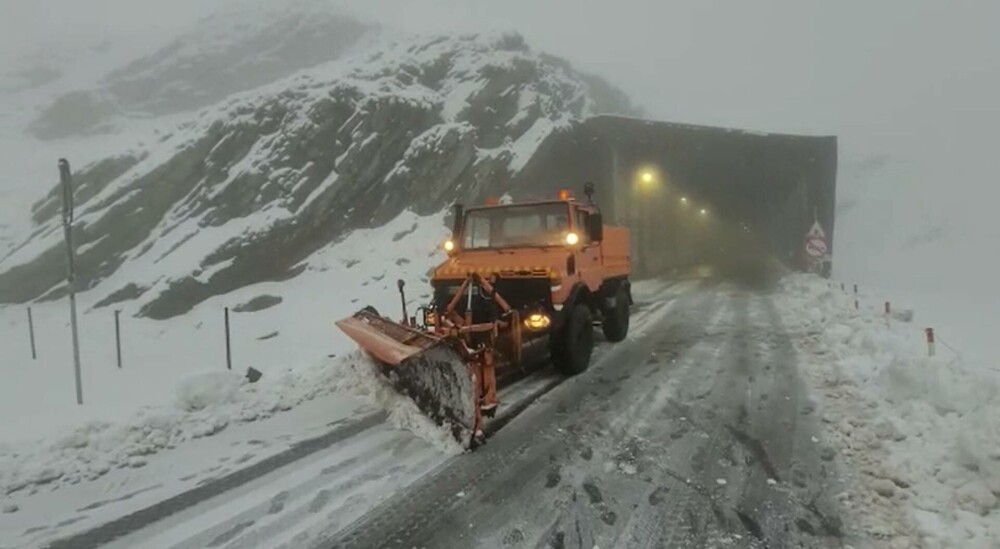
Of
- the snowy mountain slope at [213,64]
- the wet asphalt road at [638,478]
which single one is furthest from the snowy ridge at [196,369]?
the snowy mountain slope at [213,64]

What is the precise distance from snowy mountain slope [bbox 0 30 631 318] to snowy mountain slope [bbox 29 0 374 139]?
22844mm

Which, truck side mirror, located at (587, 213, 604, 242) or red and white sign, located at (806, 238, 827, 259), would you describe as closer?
truck side mirror, located at (587, 213, 604, 242)

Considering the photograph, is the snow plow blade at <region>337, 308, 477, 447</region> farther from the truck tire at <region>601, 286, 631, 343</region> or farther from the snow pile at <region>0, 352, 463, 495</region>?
the truck tire at <region>601, 286, 631, 343</region>

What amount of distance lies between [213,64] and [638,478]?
5768cm

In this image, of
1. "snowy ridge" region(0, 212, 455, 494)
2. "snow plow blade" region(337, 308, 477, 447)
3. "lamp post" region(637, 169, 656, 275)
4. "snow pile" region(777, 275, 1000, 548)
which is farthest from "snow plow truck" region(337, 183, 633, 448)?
"lamp post" region(637, 169, 656, 275)

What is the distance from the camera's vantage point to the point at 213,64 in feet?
169

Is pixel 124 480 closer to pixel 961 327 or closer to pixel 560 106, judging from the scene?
pixel 961 327

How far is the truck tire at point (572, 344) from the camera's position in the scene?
768 centimetres

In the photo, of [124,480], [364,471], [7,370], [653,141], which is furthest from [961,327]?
[7,370]

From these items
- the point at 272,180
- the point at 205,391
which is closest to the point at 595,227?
the point at 205,391

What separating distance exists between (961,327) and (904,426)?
18242 mm

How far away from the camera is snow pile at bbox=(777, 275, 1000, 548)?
3.69 meters

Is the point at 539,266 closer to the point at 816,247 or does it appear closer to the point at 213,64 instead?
the point at 816,247

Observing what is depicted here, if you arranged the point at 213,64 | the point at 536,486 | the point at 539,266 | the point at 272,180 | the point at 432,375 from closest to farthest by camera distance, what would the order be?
1. the point at 536,486
2. the point at 432,375
3. the point at 539,266
4. the point at 272,180
5. the point at 213,64
